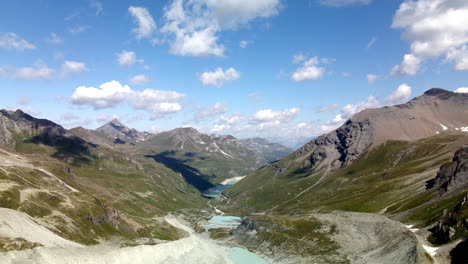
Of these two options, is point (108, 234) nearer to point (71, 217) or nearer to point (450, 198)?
point (71, 217)

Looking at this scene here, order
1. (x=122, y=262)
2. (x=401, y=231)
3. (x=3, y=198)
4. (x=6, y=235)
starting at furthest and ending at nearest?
(x=3, y=198) < (x=401, y=231) < (x=122, y=262) < (x=6, y=235)

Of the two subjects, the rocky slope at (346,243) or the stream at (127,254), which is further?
the rocky slope at (346,243)

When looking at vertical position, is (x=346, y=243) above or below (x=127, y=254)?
below

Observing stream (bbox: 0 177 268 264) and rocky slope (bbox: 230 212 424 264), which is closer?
stream (bbox: 0 177 268 264)

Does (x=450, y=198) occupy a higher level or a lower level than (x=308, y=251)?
higher

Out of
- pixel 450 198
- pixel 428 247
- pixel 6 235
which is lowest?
pixel 428 247

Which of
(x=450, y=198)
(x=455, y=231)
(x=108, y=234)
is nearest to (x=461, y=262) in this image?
(x=455, y=231)

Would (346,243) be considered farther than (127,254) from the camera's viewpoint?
Yes

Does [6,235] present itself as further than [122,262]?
No

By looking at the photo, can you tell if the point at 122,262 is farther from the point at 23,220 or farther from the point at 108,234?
the point at 108,234

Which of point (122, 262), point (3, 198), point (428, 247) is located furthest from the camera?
point (3, 198)
